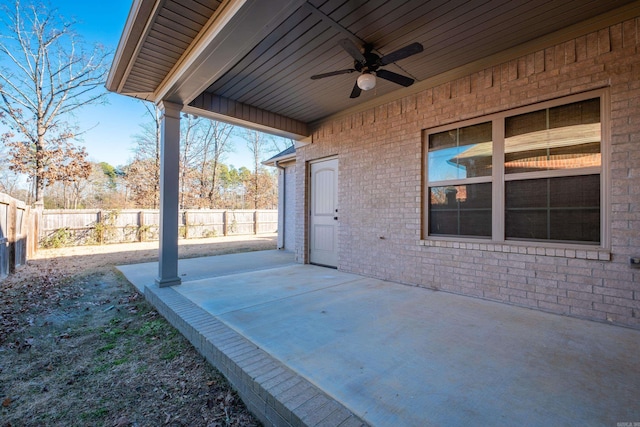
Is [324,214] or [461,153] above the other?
[461,153]

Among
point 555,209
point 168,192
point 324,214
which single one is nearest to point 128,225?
point 168,192

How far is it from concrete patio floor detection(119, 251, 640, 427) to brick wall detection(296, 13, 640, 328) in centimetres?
30

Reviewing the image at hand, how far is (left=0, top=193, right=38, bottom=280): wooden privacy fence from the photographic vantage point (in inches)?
205

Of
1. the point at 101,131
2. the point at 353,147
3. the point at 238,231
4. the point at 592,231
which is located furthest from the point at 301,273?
the point at 101,131

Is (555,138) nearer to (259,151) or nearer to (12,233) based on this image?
(12,233)

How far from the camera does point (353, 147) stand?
17.3ft

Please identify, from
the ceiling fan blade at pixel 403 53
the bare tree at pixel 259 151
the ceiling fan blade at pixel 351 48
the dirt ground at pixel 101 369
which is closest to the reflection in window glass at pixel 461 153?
the ceiling fan blade at pixel 403 53

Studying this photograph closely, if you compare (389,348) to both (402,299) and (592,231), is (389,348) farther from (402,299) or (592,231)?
(592,231)

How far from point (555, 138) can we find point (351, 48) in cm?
256

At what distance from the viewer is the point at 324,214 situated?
6062 mm

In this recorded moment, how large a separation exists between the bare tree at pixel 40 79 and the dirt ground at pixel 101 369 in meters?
9.50

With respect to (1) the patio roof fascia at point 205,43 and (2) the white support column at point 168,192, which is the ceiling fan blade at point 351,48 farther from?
(2) the white support column at point 168,192

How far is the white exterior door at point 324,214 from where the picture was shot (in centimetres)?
581

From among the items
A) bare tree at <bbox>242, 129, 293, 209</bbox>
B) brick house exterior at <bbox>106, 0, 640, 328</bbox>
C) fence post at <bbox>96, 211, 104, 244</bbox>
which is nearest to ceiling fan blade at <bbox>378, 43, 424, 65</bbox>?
brick house exterior at <bbox>106, 0, 640, 328</bbox>
